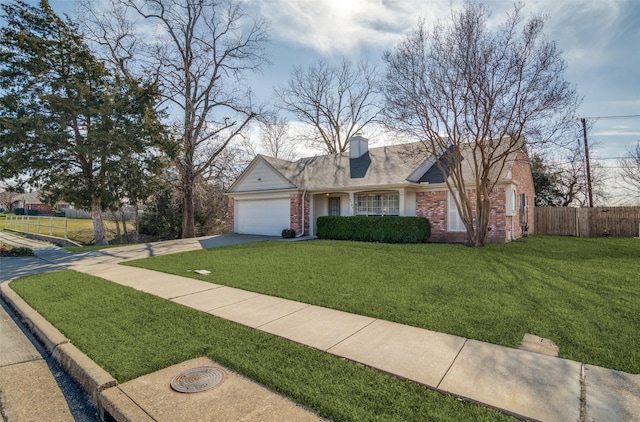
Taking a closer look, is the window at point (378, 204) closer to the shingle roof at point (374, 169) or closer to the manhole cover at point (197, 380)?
the shingle roof at point (374, 169)

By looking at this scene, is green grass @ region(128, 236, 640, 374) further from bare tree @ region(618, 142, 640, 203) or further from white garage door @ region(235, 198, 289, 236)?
bare tree @ region(618, 142, 640, 203)

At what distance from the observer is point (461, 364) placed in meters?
3.06

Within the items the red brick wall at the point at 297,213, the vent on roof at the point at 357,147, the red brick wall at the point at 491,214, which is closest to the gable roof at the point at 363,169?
the vent on roof at the point at 357,147

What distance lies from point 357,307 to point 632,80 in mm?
14266

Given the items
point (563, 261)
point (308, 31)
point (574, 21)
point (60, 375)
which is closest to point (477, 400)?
point (60, 375)

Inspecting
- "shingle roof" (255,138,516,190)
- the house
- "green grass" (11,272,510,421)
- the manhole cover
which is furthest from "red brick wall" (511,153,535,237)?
the manhole cover

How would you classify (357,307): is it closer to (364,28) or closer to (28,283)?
(28,283)

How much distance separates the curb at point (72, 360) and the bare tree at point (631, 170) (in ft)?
98.9

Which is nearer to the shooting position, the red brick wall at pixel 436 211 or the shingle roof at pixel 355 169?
the red brick wall at pixel 436 211

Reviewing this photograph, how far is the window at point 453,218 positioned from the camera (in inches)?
A: 538

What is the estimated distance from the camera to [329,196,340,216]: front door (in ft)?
56.8

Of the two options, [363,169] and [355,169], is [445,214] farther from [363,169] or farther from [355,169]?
[355,169]

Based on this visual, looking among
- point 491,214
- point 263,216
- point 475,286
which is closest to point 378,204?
point 491,214

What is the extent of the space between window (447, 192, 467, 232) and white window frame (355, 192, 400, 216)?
87.9 inches
